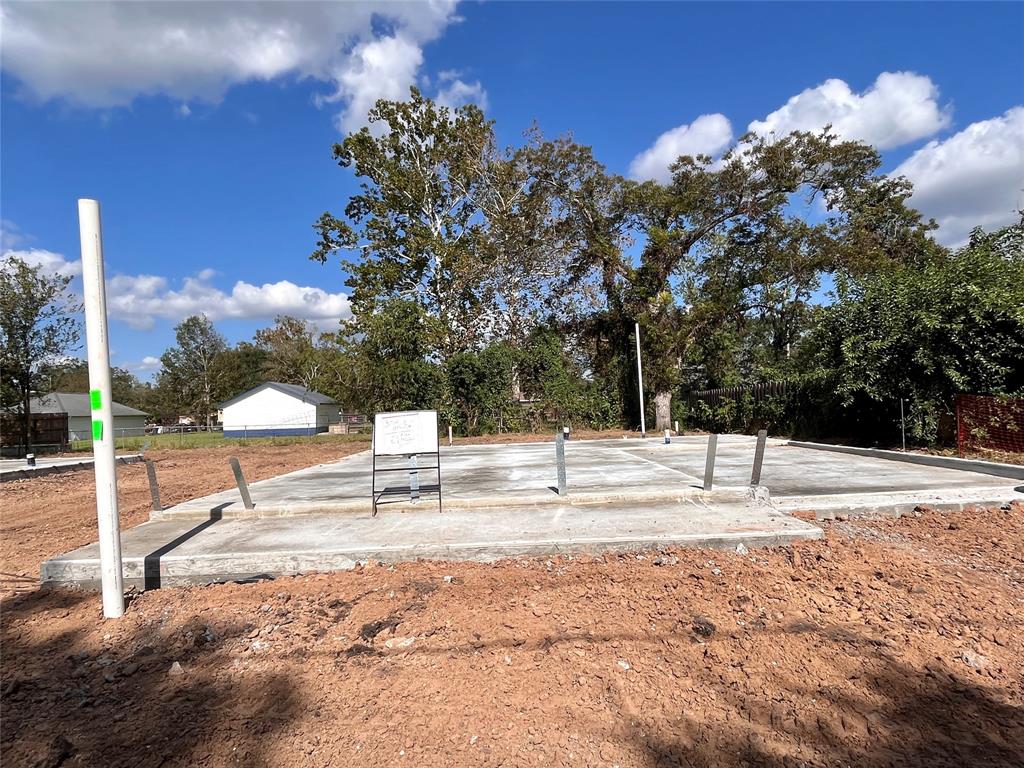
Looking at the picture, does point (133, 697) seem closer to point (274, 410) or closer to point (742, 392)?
point (742, 392)

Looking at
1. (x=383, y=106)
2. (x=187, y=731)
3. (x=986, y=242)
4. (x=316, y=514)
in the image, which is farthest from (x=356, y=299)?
(x=187, y=731)

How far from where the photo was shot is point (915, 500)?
280 inches

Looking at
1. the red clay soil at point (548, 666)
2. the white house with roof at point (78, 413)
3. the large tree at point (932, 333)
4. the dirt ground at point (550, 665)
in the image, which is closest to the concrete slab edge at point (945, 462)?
the large tree at point (932, 333)

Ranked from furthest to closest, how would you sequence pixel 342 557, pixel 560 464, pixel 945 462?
pixel 945 462 < pixel 560 464 < pixel 342 557

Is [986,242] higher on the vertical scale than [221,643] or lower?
higher

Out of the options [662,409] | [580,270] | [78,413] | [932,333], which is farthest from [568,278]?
[78,413]

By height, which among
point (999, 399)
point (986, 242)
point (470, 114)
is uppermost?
point (470, 114)

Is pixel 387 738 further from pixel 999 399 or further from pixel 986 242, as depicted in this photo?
pixel 986 242

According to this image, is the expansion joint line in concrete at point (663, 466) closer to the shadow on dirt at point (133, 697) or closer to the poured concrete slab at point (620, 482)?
the poured concrete slab at point (620, 482)

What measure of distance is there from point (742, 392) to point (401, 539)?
19091 millimetres

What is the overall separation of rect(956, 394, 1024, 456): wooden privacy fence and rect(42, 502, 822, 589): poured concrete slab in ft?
23.9

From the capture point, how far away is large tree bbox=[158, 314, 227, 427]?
2729 inches

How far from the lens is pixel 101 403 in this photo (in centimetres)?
451

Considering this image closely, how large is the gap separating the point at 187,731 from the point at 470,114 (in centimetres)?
2867
